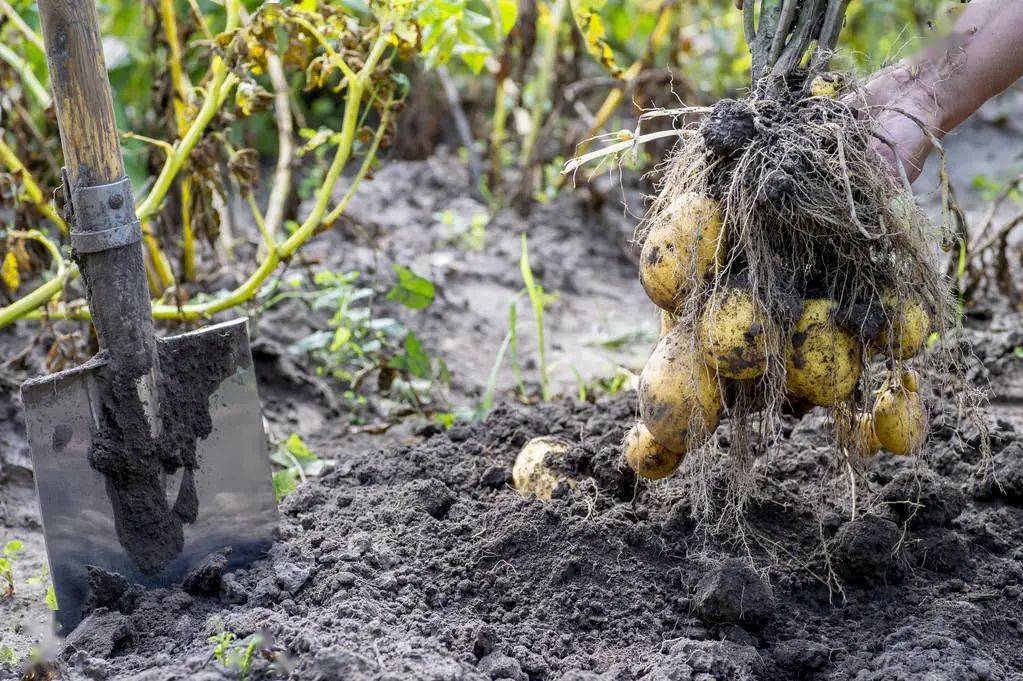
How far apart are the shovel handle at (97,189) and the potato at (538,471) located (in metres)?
0.82

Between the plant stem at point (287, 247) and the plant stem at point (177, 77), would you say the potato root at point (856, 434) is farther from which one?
the plant stem at point (177, 77)

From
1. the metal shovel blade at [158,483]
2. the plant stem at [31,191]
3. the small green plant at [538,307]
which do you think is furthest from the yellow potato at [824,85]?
the plant stem at [31,191]

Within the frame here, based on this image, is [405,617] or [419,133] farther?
[419,133]

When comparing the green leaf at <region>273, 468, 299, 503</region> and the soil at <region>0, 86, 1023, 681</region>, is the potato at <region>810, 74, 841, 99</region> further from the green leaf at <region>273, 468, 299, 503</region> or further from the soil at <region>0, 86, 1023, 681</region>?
the green leaf at <region>273, 468, 299, 503</region>

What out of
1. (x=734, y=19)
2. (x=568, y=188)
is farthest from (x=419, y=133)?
(x=734, y=19)

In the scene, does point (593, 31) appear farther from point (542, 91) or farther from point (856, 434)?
point (542, 91)

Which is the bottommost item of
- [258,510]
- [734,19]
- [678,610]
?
[678,610]

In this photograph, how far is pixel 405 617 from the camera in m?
1.85

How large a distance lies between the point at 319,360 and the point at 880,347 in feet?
6.56

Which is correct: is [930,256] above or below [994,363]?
above

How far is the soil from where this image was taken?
1.76 m

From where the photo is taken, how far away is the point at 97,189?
190cm

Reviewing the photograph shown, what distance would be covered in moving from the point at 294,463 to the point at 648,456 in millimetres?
1068

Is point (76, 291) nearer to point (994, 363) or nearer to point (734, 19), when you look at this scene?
point (994, 363)
